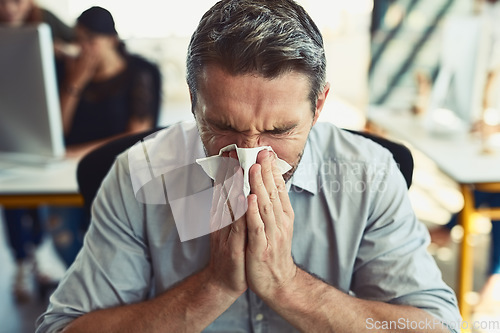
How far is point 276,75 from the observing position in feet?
2.12

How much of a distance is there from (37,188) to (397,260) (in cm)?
104

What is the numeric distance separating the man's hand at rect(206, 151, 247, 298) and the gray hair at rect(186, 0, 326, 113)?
13 cm

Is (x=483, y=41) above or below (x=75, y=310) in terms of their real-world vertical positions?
above

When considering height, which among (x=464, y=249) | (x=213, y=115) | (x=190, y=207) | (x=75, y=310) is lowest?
(x=464, y=249)

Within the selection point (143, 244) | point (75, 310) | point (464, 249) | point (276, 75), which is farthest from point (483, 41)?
point (75, 310)

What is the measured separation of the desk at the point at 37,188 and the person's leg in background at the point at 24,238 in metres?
0.62

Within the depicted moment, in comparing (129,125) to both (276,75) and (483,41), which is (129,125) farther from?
(483,41)

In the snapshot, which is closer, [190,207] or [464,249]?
[190,207]

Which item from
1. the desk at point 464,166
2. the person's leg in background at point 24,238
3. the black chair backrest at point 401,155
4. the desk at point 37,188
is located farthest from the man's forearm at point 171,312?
the person's leg in background at point 24,238

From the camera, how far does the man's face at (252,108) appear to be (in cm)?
65

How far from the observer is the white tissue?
64 centimetres

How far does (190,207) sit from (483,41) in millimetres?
1369

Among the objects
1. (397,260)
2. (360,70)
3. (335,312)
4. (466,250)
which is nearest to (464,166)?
(466,250)

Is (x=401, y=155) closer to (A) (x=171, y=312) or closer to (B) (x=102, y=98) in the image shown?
(A) (x=171, y=312)
